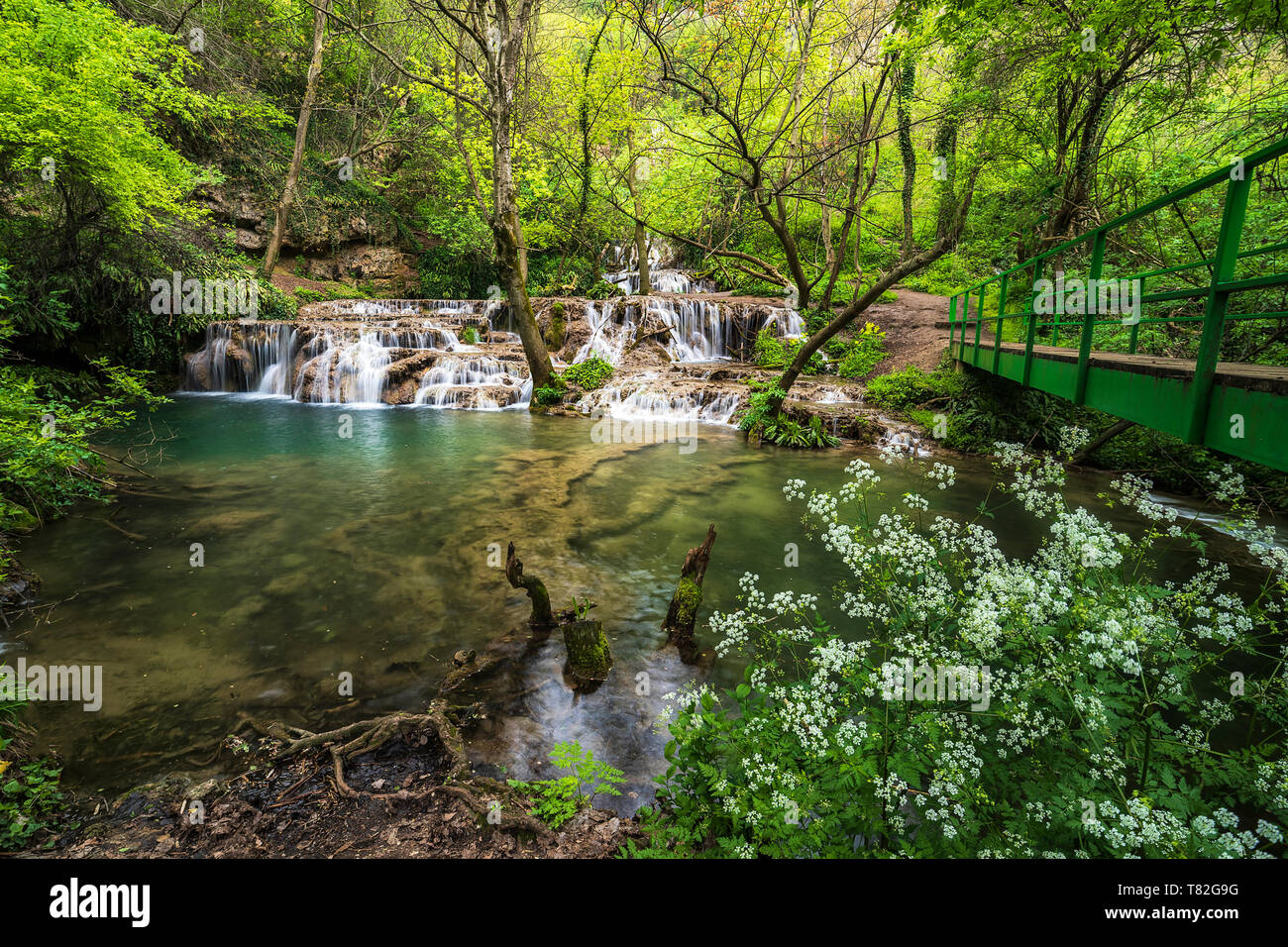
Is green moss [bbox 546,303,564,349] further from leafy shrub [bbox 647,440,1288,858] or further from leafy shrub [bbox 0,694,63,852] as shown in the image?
leafy shrub [bbox 647,440,1288,858]

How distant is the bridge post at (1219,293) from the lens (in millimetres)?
3160

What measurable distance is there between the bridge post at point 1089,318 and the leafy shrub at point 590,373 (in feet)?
39.3

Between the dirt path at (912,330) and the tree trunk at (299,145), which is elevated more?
the tree trunk at (299,145)

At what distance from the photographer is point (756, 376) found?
51.0 feet

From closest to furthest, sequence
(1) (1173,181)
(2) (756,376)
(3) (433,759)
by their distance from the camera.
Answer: (3) (433,759) < (1) (1173,181) < (2) (756,376)

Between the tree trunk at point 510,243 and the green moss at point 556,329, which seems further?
the green moss at point 556,329

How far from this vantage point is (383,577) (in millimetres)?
5762

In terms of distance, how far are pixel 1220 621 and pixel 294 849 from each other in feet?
14.8

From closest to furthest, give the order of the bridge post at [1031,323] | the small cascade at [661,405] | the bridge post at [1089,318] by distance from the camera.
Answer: the bridge post at [1089,318] → the bridge post at [1031,323] → the small cascade at [661,405]

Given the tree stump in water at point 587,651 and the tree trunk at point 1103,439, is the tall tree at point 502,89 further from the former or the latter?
the tree trunk at point 1103,439

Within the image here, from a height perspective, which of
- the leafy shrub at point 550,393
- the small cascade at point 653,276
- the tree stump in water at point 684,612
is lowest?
the tree stump in water at point 684,612

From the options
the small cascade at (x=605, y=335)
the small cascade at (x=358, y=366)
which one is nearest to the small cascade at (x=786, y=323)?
the small cascade at (x=605, y=335)
